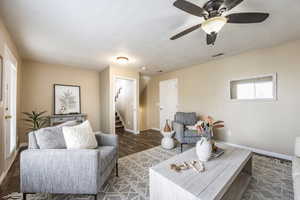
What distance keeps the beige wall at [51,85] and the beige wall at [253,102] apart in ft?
10.3

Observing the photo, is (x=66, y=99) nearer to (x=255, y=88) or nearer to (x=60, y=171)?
(x=60, y=171)

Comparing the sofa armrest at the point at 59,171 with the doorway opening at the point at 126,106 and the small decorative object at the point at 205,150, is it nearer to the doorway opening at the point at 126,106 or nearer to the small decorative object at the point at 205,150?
the small decorative object at the point at 205,150

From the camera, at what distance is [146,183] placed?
1777 millimetres

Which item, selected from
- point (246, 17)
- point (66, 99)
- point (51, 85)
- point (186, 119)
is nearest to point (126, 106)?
point (66, 99)

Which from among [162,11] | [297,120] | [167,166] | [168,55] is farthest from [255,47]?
[167,166]

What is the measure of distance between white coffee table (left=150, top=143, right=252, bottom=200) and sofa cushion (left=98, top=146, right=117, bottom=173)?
636 millimetres

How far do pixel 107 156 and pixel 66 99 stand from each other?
3096 mm

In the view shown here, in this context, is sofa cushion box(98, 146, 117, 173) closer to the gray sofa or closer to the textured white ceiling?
the gray sofa

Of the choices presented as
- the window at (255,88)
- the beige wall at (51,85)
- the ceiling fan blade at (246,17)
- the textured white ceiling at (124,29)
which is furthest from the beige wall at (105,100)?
the window at (255,88)

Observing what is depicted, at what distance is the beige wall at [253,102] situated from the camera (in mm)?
2467

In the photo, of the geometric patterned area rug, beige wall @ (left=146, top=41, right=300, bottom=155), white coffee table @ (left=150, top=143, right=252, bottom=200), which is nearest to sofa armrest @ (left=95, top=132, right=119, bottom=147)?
the geometric patterned area rug

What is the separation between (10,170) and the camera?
213cm

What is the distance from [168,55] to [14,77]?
135 inches

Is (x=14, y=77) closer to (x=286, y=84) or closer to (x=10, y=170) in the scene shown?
(x=10, y=170)
